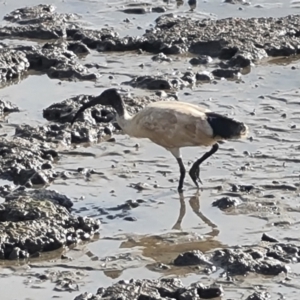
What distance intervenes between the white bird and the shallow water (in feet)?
0.84

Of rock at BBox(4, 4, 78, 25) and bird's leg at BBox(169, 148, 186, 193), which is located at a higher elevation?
rock at BBox(4, 4, 78, 25)

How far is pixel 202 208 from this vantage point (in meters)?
9.67

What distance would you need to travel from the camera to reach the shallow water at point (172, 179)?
329 inches

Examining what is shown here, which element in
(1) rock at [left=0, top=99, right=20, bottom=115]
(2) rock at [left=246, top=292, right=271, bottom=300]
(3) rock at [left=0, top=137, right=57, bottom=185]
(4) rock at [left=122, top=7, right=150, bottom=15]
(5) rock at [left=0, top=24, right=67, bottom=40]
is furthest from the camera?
(4) rock at [left=122, top=7, right=150, bottom=15]

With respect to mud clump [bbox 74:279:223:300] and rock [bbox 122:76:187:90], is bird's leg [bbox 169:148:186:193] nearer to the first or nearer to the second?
mud clump [bbox 74:279:223:300]

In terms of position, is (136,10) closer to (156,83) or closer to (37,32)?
(37,32)

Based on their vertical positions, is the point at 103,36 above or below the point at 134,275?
above

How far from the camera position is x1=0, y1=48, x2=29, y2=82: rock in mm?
13500

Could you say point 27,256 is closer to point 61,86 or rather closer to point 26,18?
point 61,86

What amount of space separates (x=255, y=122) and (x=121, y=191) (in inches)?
90.3

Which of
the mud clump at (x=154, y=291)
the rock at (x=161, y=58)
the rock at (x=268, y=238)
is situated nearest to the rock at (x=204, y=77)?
the rock at (x=161, y=58)

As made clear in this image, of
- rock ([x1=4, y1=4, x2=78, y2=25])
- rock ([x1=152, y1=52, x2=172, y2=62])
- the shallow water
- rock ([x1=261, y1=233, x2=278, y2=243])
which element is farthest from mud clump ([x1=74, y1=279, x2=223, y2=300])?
rock ([x1=4, y1=4, x2=78, y2=25])

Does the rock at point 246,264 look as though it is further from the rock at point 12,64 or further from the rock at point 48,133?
the rock at point 12,64

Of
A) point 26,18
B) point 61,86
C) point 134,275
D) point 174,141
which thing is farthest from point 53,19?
point 134,275
